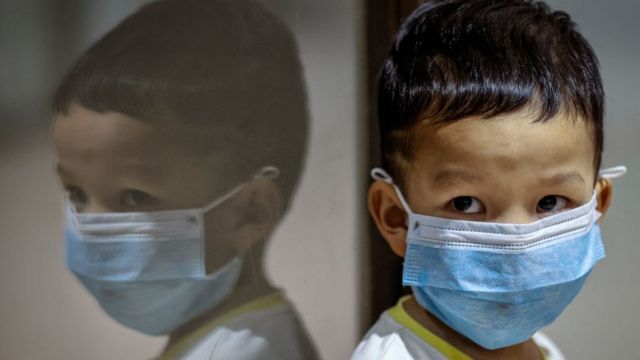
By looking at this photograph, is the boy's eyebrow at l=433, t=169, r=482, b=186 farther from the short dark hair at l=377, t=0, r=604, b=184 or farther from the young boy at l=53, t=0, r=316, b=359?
the young boy at l=53, t=0, r=316, b=359

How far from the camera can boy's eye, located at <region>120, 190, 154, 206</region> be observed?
1.25 metres

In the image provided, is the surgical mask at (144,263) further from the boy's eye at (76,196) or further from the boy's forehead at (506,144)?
the boy's forehead at (506,144)

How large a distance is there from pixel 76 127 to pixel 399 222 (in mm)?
609

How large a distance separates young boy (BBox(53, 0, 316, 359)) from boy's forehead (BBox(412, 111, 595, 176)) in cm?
36

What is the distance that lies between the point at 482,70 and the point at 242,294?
62 cm

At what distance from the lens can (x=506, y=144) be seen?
121 cm

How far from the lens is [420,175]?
1283 mm

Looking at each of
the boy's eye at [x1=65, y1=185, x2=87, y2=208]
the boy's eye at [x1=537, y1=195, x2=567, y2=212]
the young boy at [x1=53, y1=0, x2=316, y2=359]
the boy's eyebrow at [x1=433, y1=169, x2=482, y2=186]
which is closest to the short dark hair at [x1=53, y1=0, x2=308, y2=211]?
the young boy at [x1=53, y1=0, x2=316, y2=359]

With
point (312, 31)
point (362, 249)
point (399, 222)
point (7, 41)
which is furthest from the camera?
point (362, 249)

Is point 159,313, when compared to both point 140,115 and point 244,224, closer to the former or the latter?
point 244,224

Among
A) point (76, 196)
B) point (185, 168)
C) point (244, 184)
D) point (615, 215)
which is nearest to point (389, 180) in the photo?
point (244, 184)

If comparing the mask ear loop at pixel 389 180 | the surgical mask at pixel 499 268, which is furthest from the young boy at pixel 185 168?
the surgical mask at pixel 499 268

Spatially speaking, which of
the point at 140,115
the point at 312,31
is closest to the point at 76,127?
the point at 140,115

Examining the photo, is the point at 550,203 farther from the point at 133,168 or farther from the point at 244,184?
the point at 133,168
